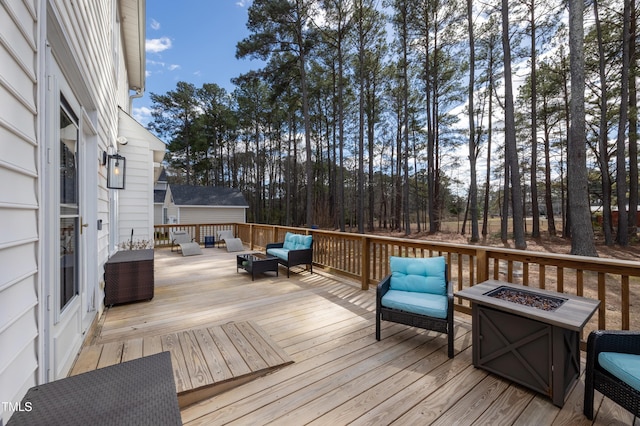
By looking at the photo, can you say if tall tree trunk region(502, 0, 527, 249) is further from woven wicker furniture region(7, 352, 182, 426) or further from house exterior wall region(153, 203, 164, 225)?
house exterior wall region(153, 203, 164, 225)

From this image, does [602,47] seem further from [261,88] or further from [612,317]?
[261,88]

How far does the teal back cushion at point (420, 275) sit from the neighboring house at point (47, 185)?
9.48ft

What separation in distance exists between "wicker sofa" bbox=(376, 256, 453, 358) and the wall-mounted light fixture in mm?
3806

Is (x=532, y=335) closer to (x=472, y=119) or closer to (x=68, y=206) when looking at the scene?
(x=68, y=206)

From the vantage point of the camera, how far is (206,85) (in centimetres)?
2011

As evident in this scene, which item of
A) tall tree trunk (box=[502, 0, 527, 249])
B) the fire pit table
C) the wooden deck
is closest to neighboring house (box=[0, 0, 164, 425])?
the wooden deck

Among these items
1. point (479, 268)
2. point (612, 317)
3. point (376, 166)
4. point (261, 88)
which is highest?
point (261, 88)

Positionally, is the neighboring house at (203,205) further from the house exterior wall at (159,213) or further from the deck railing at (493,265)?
the deck railing at (493,265)

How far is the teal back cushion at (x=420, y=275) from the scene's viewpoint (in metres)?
2.89

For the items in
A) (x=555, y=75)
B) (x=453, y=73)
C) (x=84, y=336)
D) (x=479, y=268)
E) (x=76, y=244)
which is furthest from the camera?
(x=453, y=73)

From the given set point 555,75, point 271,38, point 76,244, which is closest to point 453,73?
point 555,75

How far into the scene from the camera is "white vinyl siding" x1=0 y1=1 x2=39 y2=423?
1.03m

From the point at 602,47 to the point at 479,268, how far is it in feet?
41.0

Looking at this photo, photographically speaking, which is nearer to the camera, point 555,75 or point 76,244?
point 76,244
